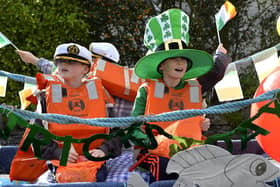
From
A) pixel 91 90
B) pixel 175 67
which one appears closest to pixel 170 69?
pixel 175 67

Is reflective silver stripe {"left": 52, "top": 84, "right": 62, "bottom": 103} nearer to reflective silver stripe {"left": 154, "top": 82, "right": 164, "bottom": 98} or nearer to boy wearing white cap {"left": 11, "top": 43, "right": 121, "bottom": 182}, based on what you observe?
boy wearing white cap {"left": 11, "top": 43, "right": 121, "bottom": 182}

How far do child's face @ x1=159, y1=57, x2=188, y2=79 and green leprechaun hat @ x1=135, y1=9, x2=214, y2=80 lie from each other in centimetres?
4

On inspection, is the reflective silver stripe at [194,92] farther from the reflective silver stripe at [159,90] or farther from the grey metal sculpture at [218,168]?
the grey metal sculpture at [218,168]

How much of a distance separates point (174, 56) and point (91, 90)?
641 mm

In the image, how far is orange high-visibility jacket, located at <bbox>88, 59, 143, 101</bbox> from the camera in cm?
391

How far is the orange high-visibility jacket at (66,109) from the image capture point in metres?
3.08

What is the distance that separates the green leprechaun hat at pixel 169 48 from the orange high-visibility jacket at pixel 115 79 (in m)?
0.54

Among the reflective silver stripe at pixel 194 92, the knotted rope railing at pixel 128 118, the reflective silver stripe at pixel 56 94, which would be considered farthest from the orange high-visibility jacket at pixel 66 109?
the knotted rope railing at pixel 128 118

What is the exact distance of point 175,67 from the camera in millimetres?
3234

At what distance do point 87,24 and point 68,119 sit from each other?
251 inches

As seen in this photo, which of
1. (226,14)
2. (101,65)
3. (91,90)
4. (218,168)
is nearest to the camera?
(218,168)

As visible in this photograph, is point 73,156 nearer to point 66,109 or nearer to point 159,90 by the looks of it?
point 66,109

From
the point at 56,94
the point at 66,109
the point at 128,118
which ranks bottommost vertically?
the point at 128,118

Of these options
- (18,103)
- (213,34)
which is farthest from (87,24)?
(213,34)
